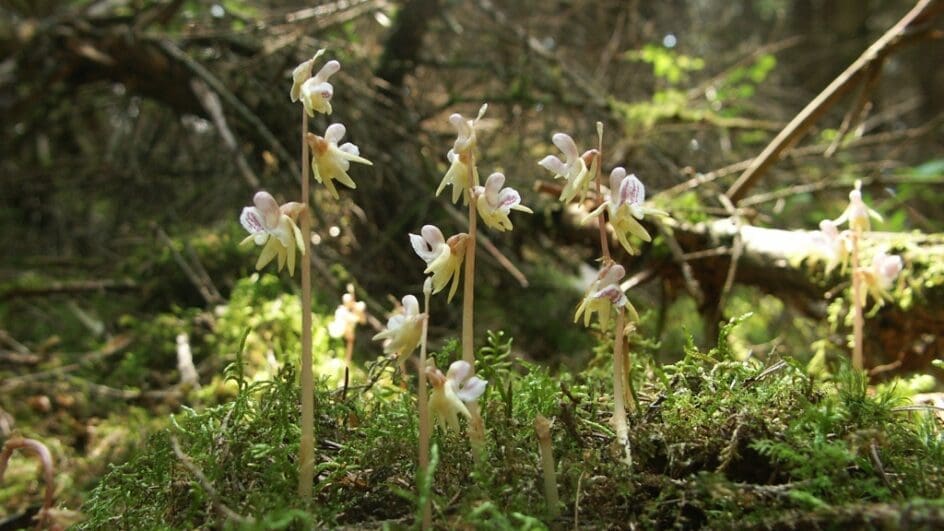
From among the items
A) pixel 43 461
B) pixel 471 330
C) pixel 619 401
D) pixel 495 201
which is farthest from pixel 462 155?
pixel 43 461

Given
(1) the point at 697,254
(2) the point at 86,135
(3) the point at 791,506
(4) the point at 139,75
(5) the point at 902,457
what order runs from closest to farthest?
(3) the point at 791,506 < (5) the point at 902,457 < (1) the point at 697,254 < (4) the point at 139,75 < (2) the point at 86,135

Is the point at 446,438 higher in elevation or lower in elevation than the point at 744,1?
lower

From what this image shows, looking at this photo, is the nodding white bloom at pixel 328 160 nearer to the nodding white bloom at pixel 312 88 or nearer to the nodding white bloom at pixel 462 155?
the nodding white bloom at pixel 312 88

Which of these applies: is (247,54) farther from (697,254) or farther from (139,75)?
(697,254)

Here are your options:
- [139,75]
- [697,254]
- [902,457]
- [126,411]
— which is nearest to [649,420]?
[902,457]

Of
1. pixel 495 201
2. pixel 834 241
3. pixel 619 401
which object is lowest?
pixel 619 401

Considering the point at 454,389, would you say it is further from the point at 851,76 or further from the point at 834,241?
the point at 851,76

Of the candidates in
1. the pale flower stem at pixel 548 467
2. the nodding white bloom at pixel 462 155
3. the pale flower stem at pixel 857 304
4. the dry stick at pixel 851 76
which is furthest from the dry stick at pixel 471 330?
the dry stick at pixel 851 76
